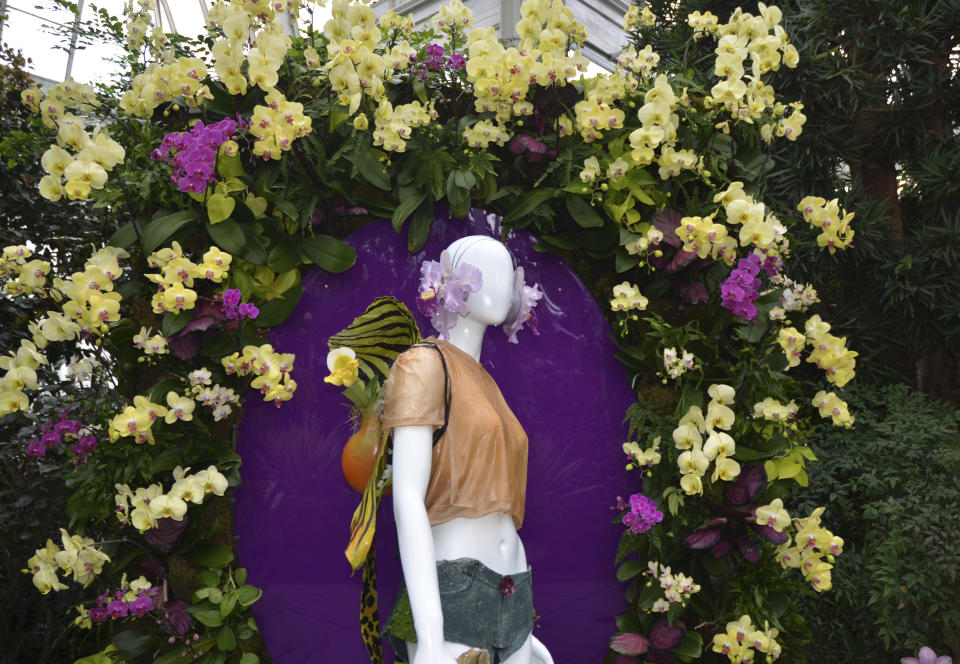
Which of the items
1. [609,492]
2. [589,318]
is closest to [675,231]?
[589,318]

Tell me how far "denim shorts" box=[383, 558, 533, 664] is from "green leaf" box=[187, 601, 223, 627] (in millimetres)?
502

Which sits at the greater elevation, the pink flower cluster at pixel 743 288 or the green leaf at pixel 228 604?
the pink flower cluster at pixel 743 288

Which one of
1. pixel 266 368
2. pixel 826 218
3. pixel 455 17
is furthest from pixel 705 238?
pixel 266 368

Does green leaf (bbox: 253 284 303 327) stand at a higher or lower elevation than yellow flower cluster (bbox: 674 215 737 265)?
lower

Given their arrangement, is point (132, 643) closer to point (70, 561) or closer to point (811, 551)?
point (70, 561)

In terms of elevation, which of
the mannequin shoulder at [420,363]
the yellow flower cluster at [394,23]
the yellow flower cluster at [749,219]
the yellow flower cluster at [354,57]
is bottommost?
the mannequin shoulder at [420,363]

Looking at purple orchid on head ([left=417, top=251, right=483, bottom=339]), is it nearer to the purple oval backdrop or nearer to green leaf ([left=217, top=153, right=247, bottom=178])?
the purple oval backdrop

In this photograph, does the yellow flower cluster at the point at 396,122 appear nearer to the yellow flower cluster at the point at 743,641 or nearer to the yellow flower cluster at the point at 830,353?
the yellow flower cluster at the point at 830,353

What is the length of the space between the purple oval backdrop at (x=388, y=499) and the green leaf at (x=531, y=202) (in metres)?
0.09

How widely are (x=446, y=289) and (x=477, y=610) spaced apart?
2.45 ft

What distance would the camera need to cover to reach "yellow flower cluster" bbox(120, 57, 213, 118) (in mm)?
1992

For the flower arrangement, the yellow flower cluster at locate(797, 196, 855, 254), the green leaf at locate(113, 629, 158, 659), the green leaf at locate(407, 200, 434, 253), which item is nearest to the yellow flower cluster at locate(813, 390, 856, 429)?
the flower arrangement

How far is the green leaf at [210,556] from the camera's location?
2.01 m

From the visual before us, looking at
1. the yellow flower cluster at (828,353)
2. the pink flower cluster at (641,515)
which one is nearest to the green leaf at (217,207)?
the pink flower cluster at (641,515)
